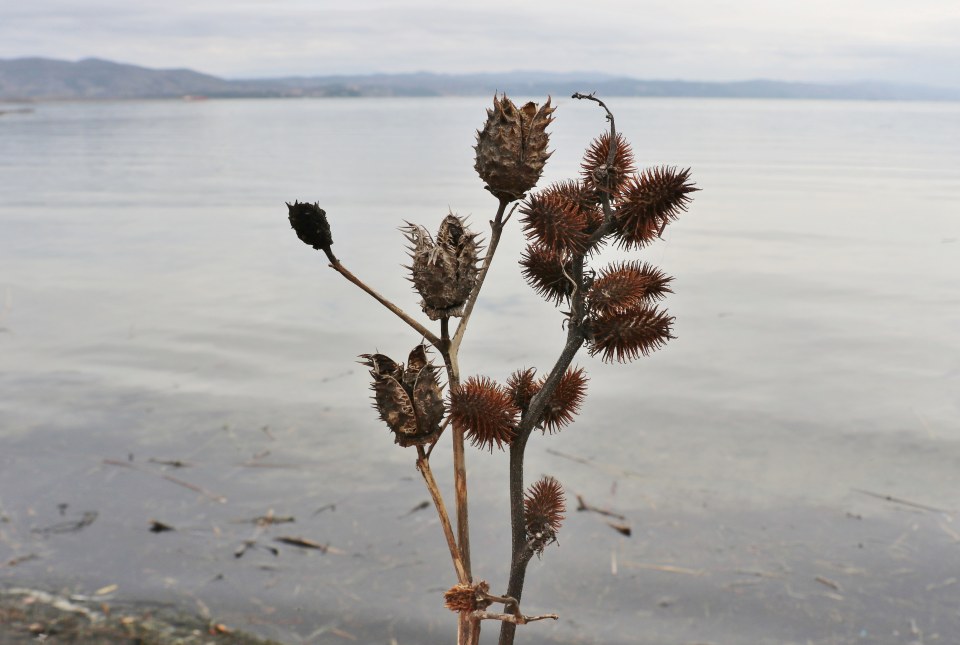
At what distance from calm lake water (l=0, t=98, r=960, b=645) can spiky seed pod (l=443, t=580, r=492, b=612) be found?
4.99 ft

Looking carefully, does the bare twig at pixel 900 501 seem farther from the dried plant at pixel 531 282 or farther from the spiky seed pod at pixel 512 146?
the spiky seed pod at pixel 512 146

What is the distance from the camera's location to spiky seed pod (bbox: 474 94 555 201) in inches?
46.3

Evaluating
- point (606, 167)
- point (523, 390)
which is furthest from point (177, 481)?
point (606, 167)

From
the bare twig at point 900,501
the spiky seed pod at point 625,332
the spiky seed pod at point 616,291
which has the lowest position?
the spiky seed pod at point 625,332

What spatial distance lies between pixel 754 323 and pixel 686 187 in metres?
8.88

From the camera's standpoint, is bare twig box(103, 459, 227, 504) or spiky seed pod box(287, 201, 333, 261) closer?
spiky seed pod box(287, 201, 333, 261)

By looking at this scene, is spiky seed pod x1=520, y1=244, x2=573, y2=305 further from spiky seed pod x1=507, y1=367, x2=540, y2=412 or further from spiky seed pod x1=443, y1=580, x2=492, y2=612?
spiky seed pod x1=443, y1=580, x2=492, y2=612

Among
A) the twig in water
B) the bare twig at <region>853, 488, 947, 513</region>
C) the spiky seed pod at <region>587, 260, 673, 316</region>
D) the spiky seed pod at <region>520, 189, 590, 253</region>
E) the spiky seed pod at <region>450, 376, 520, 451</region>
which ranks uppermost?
the bare twig at <region>853, 488, 947, 513</region>

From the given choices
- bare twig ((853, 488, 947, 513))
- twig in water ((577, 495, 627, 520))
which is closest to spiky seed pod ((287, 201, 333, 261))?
twig in water ((577, 495, 627, 520))

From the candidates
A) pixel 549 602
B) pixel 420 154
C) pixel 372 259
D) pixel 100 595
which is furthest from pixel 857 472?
pixel 420 154

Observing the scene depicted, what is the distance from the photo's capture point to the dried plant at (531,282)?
3.83 feet

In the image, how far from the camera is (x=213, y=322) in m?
9.69

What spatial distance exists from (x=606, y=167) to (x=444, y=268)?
0.28m

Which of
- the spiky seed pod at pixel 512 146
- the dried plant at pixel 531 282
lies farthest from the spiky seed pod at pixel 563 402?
the spiky seed pod at pixel 512 146
